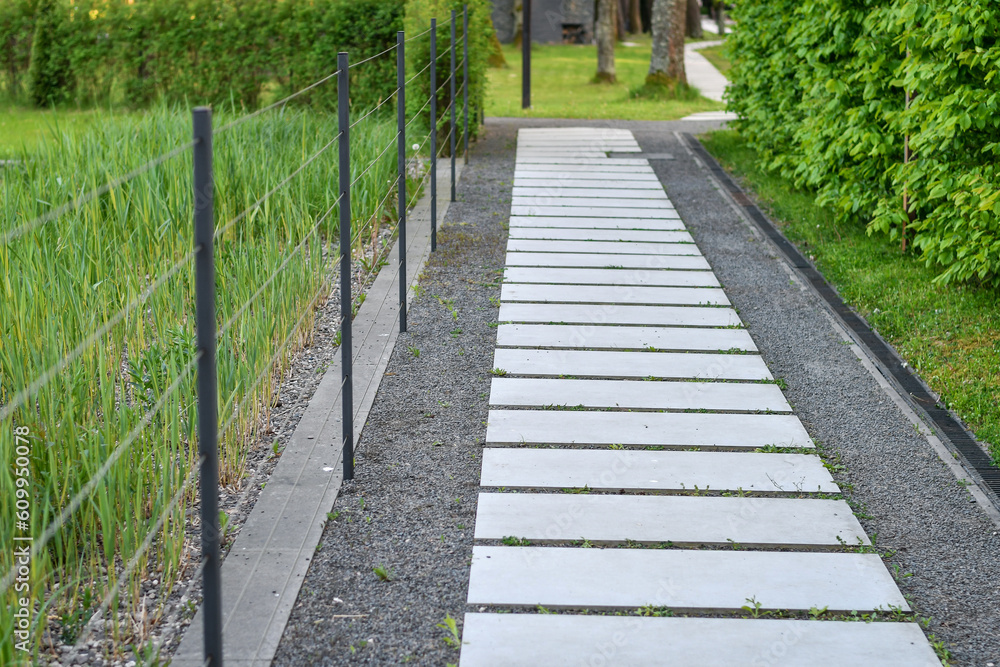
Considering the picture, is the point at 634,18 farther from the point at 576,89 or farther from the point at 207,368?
the point at 207,368

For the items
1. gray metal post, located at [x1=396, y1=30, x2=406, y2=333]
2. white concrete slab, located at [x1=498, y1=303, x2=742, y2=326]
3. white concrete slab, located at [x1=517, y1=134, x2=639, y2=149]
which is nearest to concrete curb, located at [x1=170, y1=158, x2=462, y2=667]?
gray metal post, located at [x1=396, y1=30, x2=406, y2=333]

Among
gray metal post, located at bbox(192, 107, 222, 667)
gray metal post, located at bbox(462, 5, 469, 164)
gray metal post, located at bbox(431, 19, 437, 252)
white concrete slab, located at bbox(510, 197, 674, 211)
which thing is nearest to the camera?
gray metal post, located at bbox(192, 107, 222, 667)

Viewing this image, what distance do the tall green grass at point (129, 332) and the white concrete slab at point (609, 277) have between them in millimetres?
1055

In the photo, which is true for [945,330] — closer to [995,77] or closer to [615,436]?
[995,77]

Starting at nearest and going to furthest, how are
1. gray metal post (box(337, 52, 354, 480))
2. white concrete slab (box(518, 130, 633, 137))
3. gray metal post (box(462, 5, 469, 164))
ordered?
1. gray metal post (box(337, 52, 354, 480))
2. gray metal post (box(462, 5, 469, 164))
3. white concrete slab (box(518, 130, 633, 137))

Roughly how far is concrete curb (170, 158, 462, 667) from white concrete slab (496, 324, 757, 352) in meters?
0.66

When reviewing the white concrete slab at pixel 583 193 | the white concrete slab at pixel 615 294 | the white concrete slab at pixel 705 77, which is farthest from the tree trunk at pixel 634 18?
the white concrete slab at pixel 615 294

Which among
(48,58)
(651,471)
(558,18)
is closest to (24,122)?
(48,58)

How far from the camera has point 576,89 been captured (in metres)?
19.7

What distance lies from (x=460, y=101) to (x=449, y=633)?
8077 mm

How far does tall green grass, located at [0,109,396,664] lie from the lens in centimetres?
294

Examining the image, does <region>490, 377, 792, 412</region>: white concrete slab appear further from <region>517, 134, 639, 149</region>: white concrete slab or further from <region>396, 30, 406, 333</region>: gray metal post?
<region>517, 134, 639, 149</region>: white concrete slab

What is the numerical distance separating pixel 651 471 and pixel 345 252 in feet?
4.46

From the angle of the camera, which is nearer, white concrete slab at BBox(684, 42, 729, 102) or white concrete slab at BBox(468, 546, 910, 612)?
white concrete slab at BBox(468, 546, 910, 612)
